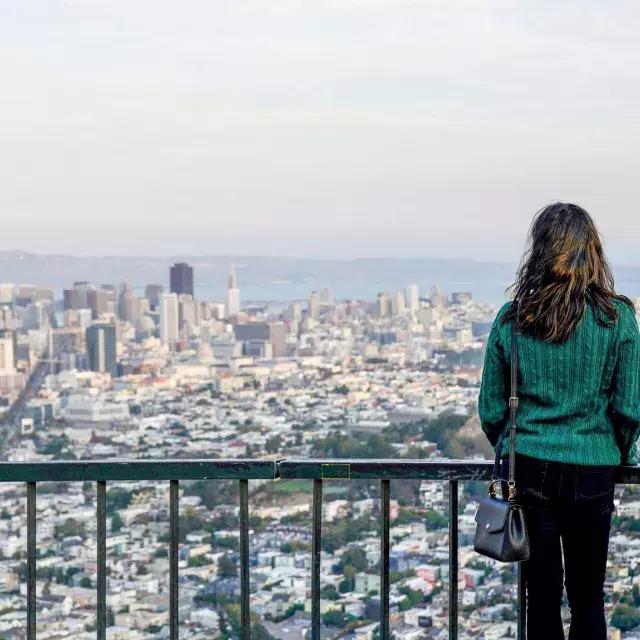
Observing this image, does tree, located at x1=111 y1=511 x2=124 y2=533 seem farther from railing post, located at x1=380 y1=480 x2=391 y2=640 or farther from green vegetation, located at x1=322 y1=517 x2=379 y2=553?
railing post, located at x1=380 y1=480 x2=391 y2=640

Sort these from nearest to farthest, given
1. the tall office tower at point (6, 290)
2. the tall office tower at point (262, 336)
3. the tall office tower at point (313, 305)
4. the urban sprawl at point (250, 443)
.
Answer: the urban sprawl at point (250, 443) < the tall office tower at point (6, 290) < the tall office tower at point (262, 336) < the tall office tower at point (313, 305)

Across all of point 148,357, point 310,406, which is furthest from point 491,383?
point 148,357

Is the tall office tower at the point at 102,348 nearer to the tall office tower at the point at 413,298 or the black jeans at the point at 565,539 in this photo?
the tall office tower at the point at 413,298

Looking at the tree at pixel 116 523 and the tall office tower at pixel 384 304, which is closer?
the tree at pixel 116 523

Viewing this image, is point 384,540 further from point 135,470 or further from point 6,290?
point 6,290

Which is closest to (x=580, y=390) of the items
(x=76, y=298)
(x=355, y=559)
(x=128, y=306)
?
(x=355, y=559)

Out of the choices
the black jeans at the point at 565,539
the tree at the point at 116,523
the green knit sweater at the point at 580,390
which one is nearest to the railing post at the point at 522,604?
the black jeans at the point at 565,539

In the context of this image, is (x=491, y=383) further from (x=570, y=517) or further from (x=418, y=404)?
(x=418, y=404)
